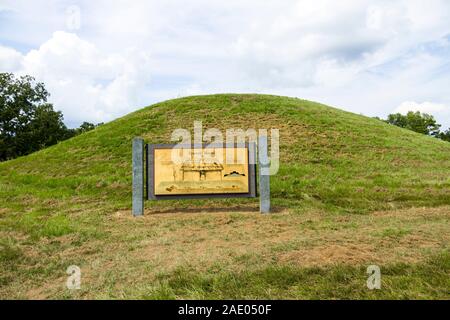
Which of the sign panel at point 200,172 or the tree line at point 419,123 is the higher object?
the tree line at point 419,123

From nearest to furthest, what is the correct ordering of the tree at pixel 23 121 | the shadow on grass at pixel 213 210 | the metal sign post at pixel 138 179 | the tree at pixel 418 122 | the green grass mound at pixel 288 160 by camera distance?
the metal sign post at pixel 138 179 < the shadow on grass at pixel 213 210 < the green grass mound at pixel 288 160 < the tree at pixel 23 121 < the tree at pixel 418 122

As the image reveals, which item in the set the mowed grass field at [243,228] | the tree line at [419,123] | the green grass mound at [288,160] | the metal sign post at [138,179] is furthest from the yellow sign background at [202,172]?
the tree line at [419,123]

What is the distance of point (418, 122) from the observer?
189 feet

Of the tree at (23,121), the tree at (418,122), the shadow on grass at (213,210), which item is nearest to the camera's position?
the shadow on grass at (213,210)

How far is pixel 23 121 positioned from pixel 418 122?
5912 centimetres

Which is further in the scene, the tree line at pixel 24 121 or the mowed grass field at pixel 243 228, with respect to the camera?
the tree line at pixel 24 121

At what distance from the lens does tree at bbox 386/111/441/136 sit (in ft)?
187

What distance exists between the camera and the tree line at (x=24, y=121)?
37688 mm

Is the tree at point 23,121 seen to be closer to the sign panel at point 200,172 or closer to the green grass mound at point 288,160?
the green grass mound at point 288,160

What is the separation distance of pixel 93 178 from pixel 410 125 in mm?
56803

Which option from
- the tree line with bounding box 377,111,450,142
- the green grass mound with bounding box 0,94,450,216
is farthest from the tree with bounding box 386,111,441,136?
the green grass mound with bounding box 0,94,450,216

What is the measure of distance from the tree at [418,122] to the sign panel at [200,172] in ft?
181

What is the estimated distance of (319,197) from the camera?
12.6 metres
